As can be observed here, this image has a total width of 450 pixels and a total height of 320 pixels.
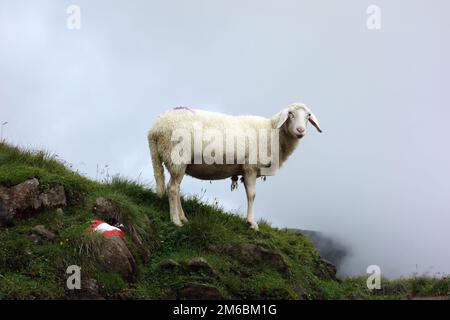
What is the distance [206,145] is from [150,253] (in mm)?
2734

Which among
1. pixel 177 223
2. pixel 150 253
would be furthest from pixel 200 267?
pixel 177 223

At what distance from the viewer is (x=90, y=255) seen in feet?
38.4

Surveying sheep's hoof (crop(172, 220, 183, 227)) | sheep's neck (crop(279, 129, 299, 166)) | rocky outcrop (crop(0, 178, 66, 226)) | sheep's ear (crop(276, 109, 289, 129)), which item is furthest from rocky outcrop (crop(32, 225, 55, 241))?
sheep's neck (crop(279, 129, 299, 166))

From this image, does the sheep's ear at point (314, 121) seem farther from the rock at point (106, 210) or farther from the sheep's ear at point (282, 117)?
the rock at point (106, 210)

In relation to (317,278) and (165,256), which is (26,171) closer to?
(165,256)

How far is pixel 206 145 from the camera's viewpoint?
1423 cm

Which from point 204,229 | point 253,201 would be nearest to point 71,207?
point 204,229

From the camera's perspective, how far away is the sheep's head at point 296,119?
1501cm

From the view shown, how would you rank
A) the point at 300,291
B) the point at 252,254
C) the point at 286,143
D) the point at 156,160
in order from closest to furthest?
the point at 300,291, the point at 252,254, the point at 156,160, the point at 286,143

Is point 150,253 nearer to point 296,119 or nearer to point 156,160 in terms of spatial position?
point 156,160

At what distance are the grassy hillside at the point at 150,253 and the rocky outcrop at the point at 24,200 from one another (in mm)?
95

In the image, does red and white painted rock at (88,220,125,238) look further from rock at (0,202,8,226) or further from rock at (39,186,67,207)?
rock at (0,202,8,226)

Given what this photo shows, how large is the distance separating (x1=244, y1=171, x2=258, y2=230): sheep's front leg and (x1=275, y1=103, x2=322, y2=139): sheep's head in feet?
4.48

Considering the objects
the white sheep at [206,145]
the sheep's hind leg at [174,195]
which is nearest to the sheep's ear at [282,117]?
the white sheep at [206,145]
